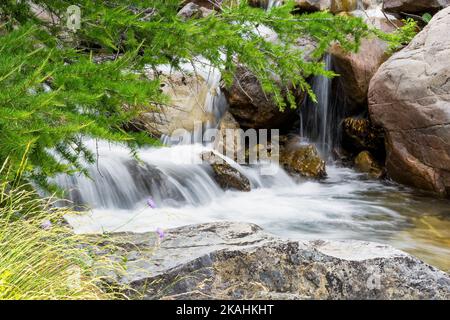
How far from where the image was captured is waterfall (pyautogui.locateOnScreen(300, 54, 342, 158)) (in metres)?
11.8

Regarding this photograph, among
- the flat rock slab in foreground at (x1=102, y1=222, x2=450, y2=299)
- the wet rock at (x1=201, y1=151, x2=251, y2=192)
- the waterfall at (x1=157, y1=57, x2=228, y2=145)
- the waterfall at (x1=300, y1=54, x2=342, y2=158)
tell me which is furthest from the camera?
the waterfall at (x1=300, y1=54, x2=342, y2=158)

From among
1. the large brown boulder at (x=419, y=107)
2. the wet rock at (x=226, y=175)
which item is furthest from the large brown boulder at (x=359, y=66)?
the wet rock at (x=226, y=175)

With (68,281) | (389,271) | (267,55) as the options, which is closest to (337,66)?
(267,55)

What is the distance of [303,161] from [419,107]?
2718 mm

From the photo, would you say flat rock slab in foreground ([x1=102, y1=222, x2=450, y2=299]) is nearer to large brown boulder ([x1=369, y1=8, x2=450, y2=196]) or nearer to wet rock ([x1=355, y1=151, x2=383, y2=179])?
large brown boulder ([x1=369, y1=8, x2=450, y2=196])

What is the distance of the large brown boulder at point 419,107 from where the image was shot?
8.43m

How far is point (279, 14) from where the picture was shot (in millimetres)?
3533

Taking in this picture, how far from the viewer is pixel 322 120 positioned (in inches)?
470

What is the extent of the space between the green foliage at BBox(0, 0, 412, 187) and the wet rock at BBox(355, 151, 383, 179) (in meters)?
6.79

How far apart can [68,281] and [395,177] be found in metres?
8.23

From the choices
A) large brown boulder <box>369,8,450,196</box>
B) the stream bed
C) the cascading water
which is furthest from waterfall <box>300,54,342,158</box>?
large brown boulder <box>369,8,450,196</box>

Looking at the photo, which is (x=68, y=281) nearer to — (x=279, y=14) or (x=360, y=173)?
(x=279, y=14)

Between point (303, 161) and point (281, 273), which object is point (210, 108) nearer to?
point (303, 161)

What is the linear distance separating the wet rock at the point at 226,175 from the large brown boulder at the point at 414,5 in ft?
20.9
